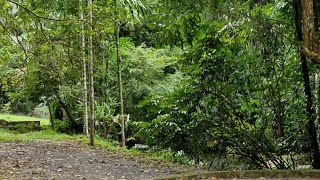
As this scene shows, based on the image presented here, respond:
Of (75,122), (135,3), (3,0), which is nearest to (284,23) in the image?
(3,0)

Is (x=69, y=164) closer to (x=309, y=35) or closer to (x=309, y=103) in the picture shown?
(x=309, y=103)

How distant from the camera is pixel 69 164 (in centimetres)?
729

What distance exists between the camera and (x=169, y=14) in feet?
22.3

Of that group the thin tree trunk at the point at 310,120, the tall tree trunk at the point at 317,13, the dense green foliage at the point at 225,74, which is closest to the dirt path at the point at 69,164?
the dense green foliage at the point at 225,74

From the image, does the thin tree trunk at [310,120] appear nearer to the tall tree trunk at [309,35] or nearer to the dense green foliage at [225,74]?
the dense green foliage at [225,74]

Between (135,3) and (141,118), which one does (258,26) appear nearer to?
(135,3)

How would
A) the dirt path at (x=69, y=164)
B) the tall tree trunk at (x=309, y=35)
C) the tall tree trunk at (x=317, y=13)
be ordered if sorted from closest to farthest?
the tall tree trunk at (x=309, y=35), the tall tree trunk at (x=317, y=13), the dirt path at (x=69, y=164)

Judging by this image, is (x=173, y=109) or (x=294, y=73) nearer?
(x=294, y=73)

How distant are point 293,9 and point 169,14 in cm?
207

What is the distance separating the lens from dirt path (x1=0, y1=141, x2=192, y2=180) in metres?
6.21

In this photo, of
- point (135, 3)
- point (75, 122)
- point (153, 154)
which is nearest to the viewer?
point (153, 154)

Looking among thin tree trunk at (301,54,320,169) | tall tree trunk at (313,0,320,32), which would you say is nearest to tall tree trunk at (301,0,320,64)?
tall tree trunk at (313,0,320,32)

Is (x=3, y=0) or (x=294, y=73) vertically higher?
(x=3, y=0)

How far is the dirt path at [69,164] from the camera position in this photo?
6.21 meters
